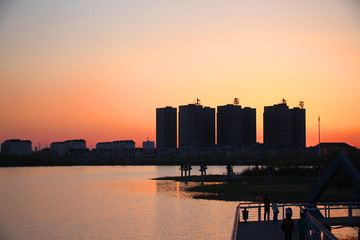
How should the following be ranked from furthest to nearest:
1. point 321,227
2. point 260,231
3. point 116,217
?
point 116,217 < point 260,231 < point 321,227

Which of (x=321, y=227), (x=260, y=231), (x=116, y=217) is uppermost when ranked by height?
(x=321, y=227)

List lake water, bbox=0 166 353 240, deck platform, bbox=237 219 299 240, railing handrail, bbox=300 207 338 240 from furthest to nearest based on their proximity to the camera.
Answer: lake water, bbox=0 166 353 240 → deck platform, bbox=237 219 299 240 → railing handrail, bbox=300 207 338 240

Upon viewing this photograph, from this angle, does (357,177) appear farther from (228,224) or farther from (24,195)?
(24,195)

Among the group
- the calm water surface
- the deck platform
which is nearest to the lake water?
the calm water surface

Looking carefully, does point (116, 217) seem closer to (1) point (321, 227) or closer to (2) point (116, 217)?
(2) point (116, 217)

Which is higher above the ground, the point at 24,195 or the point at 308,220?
the point at 308,220

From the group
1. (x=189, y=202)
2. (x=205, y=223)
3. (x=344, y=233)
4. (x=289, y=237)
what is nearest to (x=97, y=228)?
(x=205, y=223)

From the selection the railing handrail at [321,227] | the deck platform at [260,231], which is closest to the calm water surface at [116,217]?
the deck platform at [260,231]

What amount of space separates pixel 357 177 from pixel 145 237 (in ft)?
67.0

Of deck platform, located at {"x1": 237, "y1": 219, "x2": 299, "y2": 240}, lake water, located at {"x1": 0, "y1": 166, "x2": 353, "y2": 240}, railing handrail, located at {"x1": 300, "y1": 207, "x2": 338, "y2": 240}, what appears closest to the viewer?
railing handrail, located at {"x1": 300, "y1": 207, "x2": 338, "y2": 240}

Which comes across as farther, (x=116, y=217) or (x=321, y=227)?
(x=116, y=217)

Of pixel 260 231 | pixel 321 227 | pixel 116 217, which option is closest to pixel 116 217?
pixel 116 217

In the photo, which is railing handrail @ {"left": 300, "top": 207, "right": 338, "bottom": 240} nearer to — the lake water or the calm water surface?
the lake water

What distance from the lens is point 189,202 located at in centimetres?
6638
